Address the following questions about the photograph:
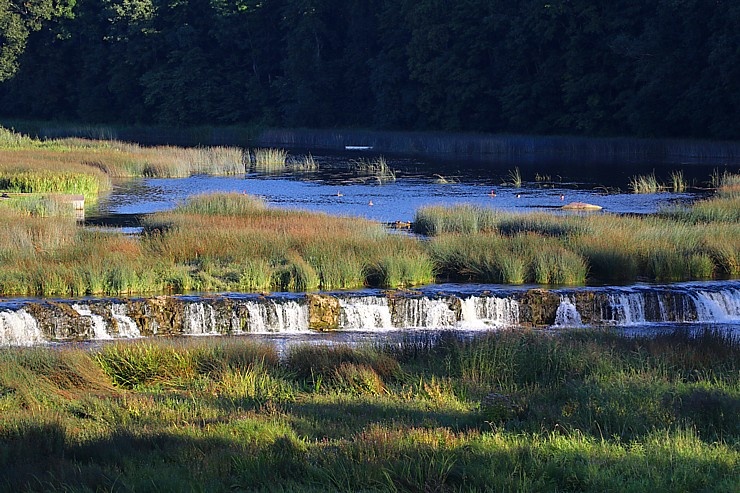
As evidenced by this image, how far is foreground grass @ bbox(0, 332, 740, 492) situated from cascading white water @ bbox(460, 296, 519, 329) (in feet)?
13.4

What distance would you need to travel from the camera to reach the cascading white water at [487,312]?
18438 millimetres

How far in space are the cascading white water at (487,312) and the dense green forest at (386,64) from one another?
135 feet

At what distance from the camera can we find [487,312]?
60.9 ft

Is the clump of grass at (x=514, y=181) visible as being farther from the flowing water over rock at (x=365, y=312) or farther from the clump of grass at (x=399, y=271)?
the flowing water over rock at (x=365, y=312)

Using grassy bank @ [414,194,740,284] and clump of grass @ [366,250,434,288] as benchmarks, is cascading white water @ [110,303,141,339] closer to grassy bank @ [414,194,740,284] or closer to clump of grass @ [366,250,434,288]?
clump of grass @ [366,250,434,288]

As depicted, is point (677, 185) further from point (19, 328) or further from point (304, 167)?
point (19, 328)

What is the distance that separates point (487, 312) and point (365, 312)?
2126mm

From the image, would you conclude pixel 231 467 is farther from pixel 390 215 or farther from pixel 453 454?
pixel 390 215

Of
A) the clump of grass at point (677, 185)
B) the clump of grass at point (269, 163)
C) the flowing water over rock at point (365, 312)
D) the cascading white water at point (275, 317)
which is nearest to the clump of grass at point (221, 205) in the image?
the flowing water over rock at point (365, 312)

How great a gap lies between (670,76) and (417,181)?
22689 millimetres

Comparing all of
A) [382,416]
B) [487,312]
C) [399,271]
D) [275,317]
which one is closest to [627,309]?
[487,312]

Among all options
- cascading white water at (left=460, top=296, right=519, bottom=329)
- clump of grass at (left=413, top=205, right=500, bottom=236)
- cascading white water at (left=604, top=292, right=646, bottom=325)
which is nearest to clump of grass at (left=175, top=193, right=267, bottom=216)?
clump of grass at (left=413, top=205, right=500, bottom=236)

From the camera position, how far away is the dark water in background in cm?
3350

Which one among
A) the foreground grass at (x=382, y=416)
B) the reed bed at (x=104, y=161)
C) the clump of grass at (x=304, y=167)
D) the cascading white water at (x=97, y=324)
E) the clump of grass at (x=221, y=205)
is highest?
the reed bed at (x=104, y=161)
